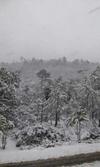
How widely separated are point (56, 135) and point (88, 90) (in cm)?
1640

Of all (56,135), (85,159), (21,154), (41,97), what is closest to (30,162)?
(21,154)

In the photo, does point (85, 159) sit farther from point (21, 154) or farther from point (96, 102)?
point (96, 102)

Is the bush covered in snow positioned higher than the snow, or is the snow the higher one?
the snow

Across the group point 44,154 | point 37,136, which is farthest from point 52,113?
point 44,154

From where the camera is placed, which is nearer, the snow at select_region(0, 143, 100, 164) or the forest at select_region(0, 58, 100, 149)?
the snow at select_region(0, 143, 100, 164)

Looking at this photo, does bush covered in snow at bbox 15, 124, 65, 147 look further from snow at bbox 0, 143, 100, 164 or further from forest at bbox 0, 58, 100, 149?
snow at bbox 0, 143, 100, 164

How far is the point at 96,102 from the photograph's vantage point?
59.7m

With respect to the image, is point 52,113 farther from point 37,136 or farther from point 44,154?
point 44,154

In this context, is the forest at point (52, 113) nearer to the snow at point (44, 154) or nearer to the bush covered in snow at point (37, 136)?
the bush covered in snow at point (37, 136)

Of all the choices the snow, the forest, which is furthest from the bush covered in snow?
the snow

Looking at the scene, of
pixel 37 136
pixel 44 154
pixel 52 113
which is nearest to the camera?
pixel 44 154

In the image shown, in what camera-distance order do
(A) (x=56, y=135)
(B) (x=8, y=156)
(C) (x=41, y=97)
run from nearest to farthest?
(B) (x=8, y=156) → (A) (x=56, y=135) → (C) (x=41, y=97)

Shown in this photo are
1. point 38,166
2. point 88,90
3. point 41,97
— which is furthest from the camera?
point 41,97

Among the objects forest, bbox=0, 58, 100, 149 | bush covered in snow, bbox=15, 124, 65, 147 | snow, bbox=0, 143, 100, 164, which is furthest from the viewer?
forest, bbox=0, 58, 100, 149
